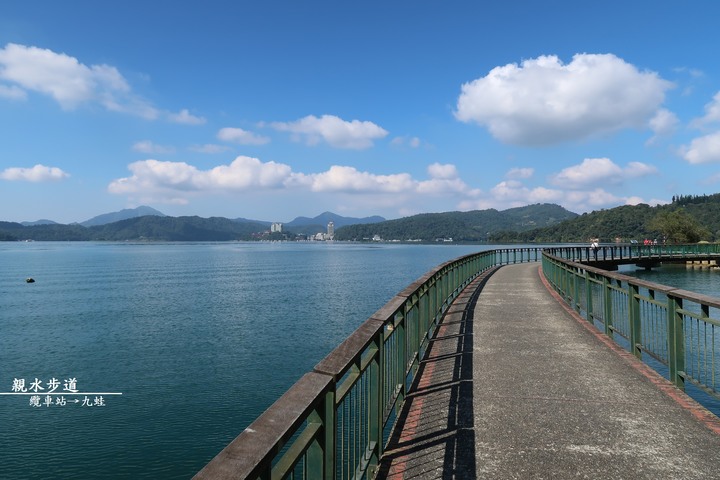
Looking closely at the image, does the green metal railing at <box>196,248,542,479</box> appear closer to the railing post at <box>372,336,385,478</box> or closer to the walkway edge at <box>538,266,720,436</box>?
the railing post at <box>372,336,385,478</box>

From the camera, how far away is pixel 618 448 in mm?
4453

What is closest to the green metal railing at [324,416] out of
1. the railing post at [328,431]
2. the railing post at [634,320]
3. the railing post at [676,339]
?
the railing post at [328,431]

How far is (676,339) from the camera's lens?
6195 mm

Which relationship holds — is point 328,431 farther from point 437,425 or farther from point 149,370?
point 149,370

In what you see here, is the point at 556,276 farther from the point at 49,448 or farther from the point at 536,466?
the point at 49,448

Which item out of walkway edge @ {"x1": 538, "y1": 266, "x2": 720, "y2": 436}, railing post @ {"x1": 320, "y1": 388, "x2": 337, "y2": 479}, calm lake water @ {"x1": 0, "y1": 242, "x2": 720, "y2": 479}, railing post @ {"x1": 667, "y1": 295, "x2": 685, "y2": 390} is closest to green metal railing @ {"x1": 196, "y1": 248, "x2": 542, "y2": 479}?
railing post @ {"x1": 320, "y1": 388, "x2": 337, "y2": 479}

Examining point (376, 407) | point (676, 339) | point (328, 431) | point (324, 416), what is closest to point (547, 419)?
point (376, 407)

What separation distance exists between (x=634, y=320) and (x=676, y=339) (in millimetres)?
1719

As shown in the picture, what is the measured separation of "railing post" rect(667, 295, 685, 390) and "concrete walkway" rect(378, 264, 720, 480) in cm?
22

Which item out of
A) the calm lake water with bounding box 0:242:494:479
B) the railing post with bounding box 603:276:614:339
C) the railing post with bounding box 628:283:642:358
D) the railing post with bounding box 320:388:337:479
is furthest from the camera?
the calm lake water with bounding box 0:242:494:479

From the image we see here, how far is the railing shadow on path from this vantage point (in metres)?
4.15

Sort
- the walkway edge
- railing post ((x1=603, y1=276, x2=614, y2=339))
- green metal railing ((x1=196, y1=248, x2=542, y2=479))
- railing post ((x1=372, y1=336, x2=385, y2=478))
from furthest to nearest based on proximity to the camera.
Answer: railing post ((x1=603, y1=276, x2=614, y2=339)), the walkway edge, railing post ((x1=372, y1=336, x2=385, y2=478)), green metal railing ((x1=196, y1=248, x2=542, y2=479))

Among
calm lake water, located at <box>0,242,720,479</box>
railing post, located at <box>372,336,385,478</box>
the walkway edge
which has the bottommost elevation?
calm lake water, located at <box>0,242,720,479</box>

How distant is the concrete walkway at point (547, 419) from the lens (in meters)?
4.12
